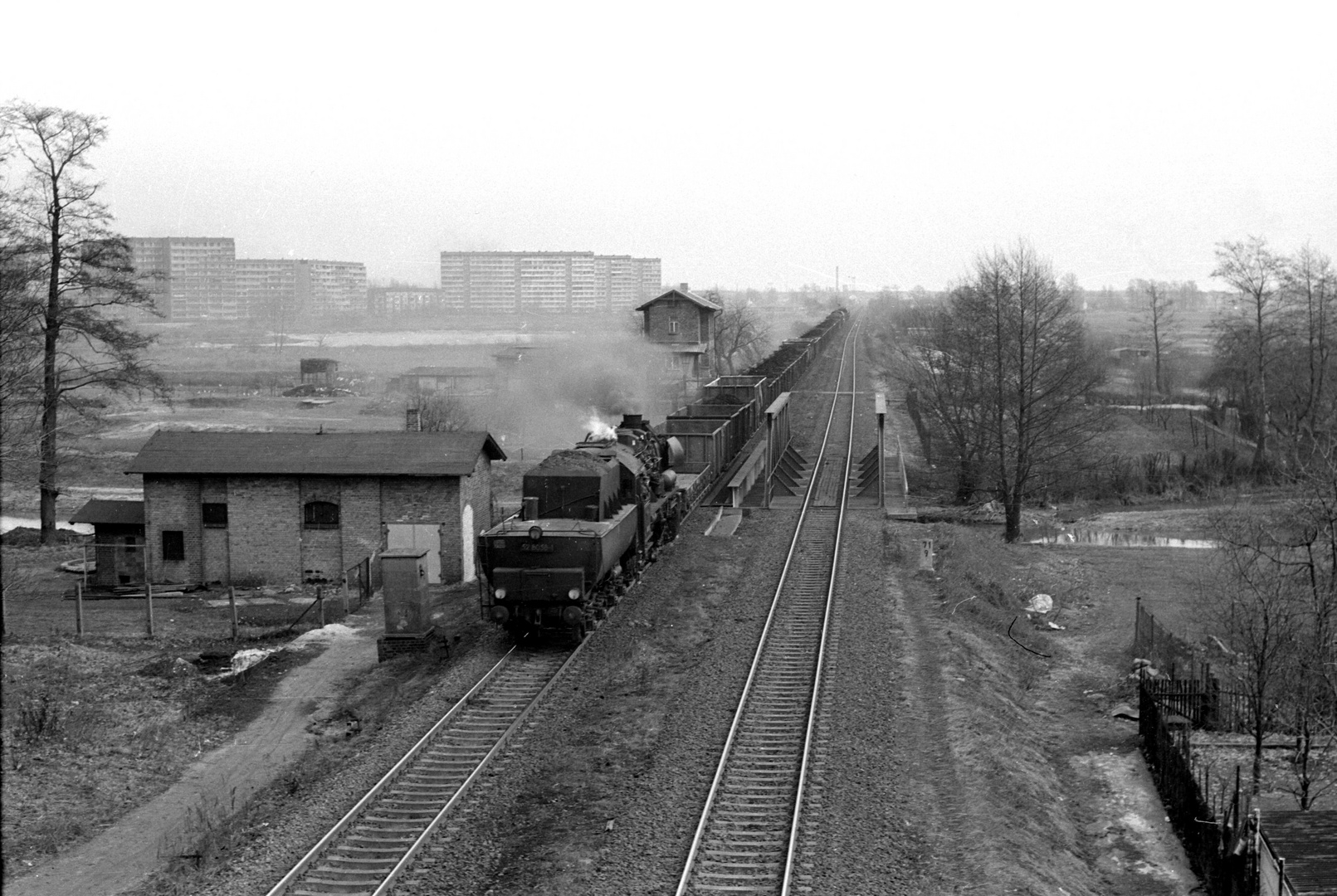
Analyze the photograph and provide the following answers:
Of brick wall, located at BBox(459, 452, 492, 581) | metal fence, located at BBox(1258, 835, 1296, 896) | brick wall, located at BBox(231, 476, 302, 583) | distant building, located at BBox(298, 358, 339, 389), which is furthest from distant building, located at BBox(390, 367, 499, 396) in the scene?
metal fence, located at BBox(1258, 835, 1296, 896)

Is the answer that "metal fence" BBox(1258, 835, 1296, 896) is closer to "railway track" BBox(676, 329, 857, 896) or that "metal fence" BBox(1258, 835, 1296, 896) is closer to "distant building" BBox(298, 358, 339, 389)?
"railway track" BBox(676, 329, 857, 896)

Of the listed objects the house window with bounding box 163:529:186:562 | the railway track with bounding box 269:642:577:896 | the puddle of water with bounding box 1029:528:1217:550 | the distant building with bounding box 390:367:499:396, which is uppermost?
the distant building with bounding box 390:367:499:396

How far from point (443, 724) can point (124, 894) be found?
4.59 meters

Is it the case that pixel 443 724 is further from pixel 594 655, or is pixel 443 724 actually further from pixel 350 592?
pixel 350 592

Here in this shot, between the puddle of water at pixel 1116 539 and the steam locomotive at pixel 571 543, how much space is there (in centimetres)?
1704

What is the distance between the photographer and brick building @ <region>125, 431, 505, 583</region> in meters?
28.9

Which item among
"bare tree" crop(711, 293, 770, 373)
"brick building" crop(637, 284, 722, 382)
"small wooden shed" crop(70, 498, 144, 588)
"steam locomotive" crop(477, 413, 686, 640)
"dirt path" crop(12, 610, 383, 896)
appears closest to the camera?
"dirt path" crop(12, 610, 383, 896)

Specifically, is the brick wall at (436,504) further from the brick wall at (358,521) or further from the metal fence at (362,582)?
the metal fence at (362,582)

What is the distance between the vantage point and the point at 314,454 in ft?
97.0

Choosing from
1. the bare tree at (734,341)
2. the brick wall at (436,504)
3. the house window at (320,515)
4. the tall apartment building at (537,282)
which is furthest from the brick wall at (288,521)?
the tall apartment building at (537,282)

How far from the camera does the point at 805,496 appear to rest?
34375mm

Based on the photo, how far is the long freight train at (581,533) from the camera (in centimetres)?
1847

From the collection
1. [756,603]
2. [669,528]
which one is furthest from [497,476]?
[756,603]

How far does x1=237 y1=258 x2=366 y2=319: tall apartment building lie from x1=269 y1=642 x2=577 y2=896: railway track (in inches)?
6507
